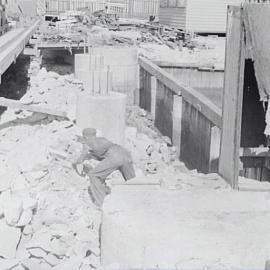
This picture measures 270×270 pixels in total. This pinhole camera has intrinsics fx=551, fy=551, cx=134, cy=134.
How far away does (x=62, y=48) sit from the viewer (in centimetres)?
2417

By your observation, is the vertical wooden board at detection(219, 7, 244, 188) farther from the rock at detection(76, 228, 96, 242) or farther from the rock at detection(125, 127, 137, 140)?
the rock at detection(125, 127, 137, 140)

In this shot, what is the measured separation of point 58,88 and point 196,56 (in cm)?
874

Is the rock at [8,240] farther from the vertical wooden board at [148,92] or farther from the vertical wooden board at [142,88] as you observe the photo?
the vertical wooden board at [142,88]

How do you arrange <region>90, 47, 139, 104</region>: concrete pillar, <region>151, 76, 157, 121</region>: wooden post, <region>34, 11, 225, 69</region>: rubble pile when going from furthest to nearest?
<region>34, 11, 225, 69</region>: rubble pile
<region>90, 47, 139, 104</region>: concrete pillar
<region>151, 76, 157, 121</region>: wooden post

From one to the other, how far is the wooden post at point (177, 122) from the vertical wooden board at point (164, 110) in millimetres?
679

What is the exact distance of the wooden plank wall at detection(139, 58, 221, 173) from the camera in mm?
14589

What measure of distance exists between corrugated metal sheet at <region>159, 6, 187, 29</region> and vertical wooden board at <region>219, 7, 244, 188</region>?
73.9ft

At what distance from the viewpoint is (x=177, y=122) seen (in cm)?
→ 1878

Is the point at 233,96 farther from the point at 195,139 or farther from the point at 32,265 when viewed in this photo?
the point at 195,139

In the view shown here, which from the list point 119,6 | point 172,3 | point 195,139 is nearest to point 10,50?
point 195,139

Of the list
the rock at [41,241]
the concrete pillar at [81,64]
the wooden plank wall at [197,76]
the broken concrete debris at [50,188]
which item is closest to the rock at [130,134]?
the broken concrete debris at [50,188]

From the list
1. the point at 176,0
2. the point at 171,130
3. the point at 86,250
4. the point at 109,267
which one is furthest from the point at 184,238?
the point at 176,0

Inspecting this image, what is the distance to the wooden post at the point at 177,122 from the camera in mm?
18500

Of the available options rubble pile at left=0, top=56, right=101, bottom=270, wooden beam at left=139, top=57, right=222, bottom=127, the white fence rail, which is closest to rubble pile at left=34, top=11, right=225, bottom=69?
wooden beam at left=139, top=57, right=222, bottom=127
